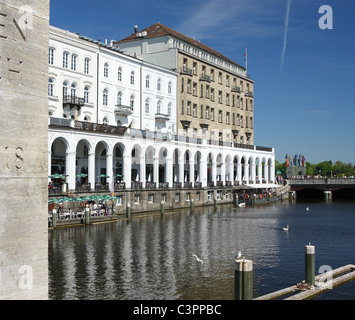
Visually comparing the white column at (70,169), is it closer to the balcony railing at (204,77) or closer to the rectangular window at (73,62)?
the rectangular window at (73,62)

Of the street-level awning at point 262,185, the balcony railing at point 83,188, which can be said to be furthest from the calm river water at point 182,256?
the street-level awning at point 262,185

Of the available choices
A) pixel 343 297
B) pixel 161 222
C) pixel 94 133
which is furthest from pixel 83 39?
pixel 343 297

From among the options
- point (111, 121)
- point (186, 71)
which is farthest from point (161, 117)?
point (186, 71)

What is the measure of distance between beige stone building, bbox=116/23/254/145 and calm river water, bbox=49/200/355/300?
106ft

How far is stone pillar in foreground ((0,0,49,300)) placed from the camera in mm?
7090

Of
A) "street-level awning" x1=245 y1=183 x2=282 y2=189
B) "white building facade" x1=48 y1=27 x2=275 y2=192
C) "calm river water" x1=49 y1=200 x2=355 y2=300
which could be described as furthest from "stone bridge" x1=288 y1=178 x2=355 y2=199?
"calm river water" x1=49 y1=200 x2=355 y2=300

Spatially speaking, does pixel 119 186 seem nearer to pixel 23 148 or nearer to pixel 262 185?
pixel 262 185

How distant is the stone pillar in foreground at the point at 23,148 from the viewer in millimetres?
7090

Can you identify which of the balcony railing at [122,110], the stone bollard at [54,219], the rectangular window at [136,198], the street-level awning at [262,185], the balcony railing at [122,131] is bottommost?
the stone bollard at [54,219]

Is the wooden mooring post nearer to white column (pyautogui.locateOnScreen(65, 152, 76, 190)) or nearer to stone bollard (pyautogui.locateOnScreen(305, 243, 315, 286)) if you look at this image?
stone bollard (pyautogui.locateOnScreen(305, 243, 315, 286))

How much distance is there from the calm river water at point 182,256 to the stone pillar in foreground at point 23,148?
439 inches

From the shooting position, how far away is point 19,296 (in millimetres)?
7449

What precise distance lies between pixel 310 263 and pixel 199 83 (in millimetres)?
62347
